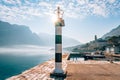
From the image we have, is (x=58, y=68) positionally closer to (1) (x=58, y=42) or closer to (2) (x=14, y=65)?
(1) (x=58, y=42)

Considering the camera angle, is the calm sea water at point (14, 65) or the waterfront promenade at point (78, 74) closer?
the waterfront promenade at point (78, 74)

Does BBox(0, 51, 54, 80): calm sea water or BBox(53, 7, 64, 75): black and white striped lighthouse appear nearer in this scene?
BBox(53, 7, 64, 75): black and white striped lighthouse

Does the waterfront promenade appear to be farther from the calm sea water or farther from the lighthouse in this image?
the calm sea water

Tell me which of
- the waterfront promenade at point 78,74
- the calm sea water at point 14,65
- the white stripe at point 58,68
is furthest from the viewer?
the calm sea water at point 14,65

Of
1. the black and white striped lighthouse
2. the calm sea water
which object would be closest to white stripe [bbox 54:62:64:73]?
the black and white striped lighthouse

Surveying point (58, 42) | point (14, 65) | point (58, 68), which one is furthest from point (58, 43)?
point (14, 65)

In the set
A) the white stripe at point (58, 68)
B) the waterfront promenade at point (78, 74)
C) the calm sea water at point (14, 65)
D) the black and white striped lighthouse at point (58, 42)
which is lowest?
the calm sea water at point (14, 65)

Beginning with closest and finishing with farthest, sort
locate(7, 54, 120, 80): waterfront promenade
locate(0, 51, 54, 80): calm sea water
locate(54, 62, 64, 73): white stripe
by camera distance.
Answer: locate(7, 54, 120, 80): waterfront promenade, locate(54, 62, 64, 73): white stripe, locate(0, 51, 54, 80): calm sea water

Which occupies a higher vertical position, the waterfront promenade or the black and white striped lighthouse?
the black and white striped lighthouse

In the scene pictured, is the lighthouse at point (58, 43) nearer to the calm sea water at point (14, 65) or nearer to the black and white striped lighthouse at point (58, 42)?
the black and white striped lighthouse at point (58, 42)

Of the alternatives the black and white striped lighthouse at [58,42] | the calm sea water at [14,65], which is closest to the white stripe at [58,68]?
the black and white striped lighthouse at [58,42]

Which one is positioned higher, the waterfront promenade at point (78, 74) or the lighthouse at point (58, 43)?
the lighthouse at point (58, 43)

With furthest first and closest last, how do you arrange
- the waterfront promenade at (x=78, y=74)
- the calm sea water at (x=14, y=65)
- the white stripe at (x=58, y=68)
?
the calm sea water at (x=14, y=65) < the white stripe at (x=58, y=68) < the waterfront promenade at (x=78, y=74)

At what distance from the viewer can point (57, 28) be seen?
384 inches
